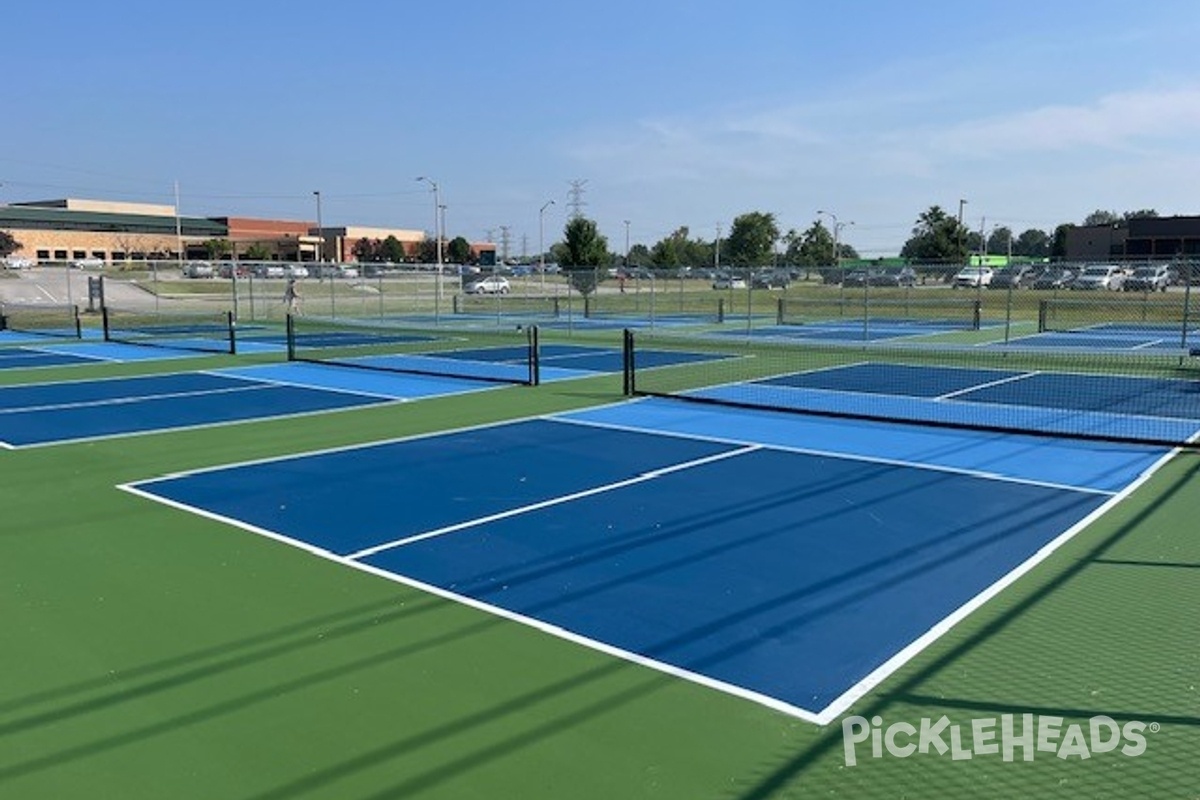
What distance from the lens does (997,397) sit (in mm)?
16688

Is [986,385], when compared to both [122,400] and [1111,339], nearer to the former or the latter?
[1111,339]

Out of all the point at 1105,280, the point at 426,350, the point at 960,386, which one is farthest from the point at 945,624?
the point at 1105,280

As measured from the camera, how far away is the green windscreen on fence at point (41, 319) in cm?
3347

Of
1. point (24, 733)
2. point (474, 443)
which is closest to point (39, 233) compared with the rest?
point (474, 443)

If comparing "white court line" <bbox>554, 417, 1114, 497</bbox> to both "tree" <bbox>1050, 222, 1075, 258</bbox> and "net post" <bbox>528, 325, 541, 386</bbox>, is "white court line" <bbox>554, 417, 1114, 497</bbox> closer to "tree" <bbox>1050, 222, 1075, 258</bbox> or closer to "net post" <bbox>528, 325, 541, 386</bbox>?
"net post" <bbox>528, 325, 541, 386</bbox>

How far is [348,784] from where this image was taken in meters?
4.26

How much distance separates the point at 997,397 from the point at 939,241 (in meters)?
62.5

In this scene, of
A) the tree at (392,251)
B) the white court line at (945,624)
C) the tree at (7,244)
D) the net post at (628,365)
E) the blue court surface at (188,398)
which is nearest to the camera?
the white court line at (945,624)

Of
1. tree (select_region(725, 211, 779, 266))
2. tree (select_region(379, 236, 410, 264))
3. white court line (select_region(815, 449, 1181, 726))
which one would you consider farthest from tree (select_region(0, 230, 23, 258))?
white court line (select_region(815, 449, 1181, 726))

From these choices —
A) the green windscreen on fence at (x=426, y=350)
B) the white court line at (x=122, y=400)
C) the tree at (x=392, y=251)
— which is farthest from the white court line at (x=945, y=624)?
the tree at (x=392, y=251)

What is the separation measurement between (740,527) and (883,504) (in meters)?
1.63

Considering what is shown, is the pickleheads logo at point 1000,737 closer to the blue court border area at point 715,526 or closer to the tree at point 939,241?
the blue court border area at point 715,526

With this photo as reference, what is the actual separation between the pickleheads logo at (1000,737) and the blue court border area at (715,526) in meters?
0.29

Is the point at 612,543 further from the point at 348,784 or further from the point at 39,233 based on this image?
the point at 39,233
